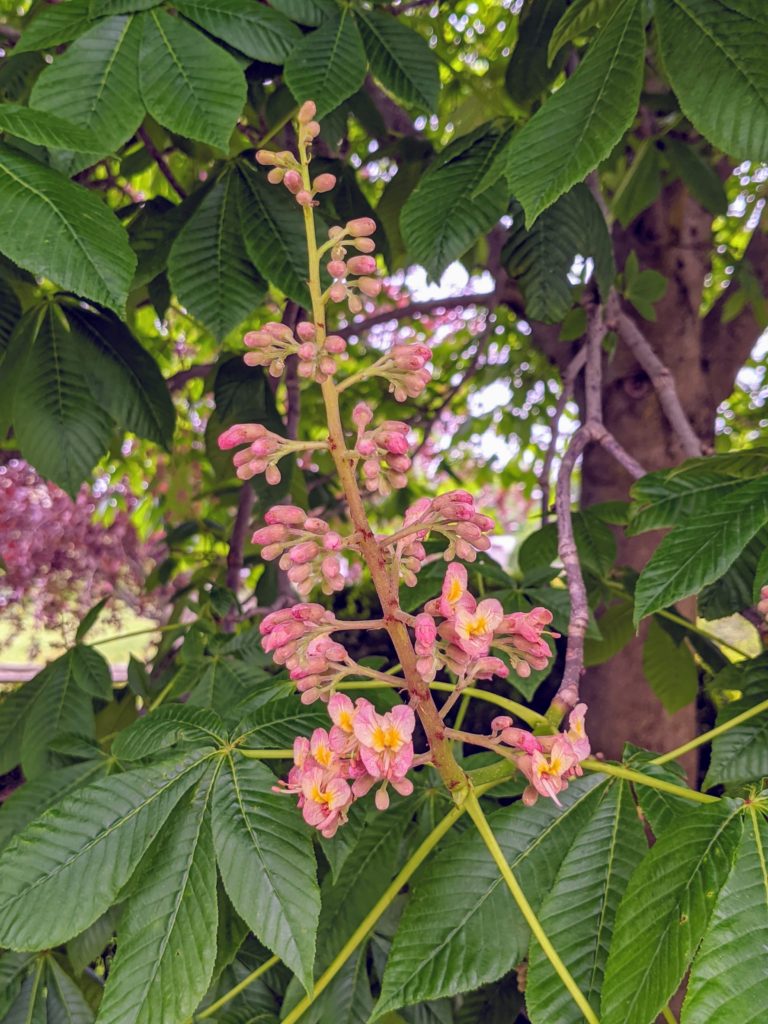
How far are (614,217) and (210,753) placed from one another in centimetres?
160

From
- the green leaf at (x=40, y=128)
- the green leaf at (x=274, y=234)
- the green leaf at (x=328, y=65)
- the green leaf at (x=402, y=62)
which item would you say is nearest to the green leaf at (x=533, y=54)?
the green leaf at (x=402, y=62)

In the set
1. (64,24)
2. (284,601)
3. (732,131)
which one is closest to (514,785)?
(732,131)

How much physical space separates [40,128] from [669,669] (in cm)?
137

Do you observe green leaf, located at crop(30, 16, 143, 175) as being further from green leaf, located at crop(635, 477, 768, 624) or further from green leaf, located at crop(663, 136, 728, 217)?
green leaf, located at crop(663, 136, 728, 217)

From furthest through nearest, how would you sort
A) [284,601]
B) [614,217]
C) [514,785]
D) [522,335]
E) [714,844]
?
[522,335] < [614,217] < [284,601] < [514,785] < [714,844]

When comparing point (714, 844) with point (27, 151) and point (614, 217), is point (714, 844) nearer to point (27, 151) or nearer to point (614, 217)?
point (27, 151)

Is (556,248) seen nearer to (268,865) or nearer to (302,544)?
(302,544)

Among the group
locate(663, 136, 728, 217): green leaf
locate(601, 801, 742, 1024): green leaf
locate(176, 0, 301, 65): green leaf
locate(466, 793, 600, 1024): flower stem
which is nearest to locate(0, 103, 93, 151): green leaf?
locate(176, 0, 301, 65): green leaf

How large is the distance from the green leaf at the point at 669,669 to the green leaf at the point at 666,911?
0.91m

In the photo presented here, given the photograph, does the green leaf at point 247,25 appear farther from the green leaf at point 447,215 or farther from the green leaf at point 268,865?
the green leaf at point 268,865

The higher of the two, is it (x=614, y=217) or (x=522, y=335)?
(x=522, y=335)

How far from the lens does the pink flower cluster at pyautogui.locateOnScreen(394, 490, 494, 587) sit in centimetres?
69

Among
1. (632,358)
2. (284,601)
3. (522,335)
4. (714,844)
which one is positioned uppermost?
(522,335)

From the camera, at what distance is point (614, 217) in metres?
1.93
